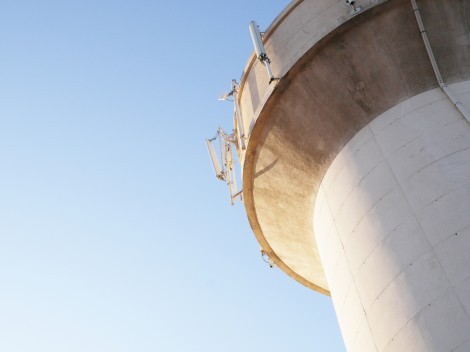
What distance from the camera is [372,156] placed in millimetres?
9344

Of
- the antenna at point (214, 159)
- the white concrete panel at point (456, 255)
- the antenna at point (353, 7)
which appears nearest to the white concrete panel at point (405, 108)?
the antenna at point (353, 7)

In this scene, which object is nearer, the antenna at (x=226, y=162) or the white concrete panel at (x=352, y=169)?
the white concrete panel at (x=352, y=169)

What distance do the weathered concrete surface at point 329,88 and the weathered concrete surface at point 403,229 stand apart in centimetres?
38

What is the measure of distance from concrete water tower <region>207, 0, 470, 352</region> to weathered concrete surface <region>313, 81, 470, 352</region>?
18 mm

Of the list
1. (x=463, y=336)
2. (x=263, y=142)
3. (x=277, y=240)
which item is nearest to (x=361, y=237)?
(x=463, y=336)

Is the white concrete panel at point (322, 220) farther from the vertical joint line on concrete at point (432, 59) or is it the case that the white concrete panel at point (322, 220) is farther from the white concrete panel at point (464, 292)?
the white concrete panel at point (464, 292)

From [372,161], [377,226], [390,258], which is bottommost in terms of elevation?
[390,258]

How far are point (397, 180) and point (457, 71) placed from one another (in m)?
2.30

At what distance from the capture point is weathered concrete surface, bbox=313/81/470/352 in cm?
728

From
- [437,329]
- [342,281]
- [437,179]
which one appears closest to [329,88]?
[437,179]

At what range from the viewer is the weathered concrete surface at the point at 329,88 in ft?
31.7

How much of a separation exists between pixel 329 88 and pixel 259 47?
1.70m

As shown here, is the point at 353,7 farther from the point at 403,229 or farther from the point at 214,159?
the point at 214,159

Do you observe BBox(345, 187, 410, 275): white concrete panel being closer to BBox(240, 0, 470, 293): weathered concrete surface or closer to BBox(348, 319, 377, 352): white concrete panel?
BBox(348, 319, 377, 352): white concrete panel
